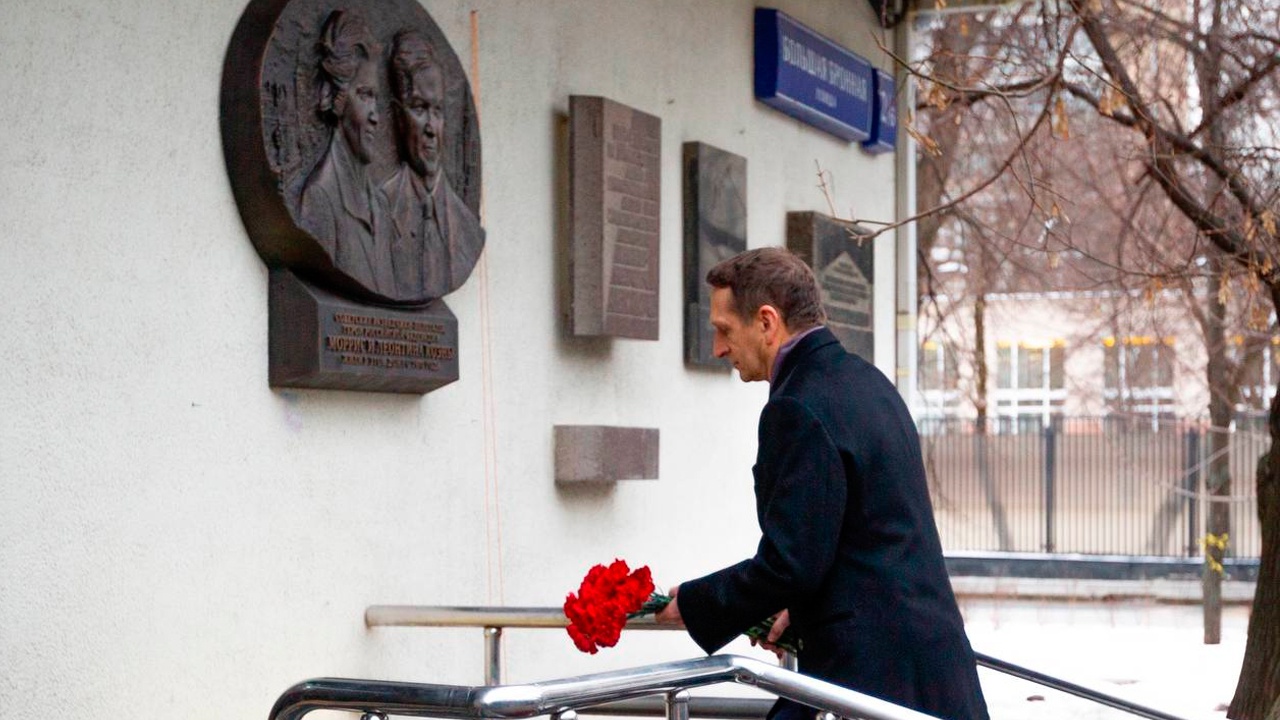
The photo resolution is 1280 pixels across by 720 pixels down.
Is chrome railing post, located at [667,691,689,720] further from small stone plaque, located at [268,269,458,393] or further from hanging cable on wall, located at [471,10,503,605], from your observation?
hanging cable on wall, located at [471,10,503,605]

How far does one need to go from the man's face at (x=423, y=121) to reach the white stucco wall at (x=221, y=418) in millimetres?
465

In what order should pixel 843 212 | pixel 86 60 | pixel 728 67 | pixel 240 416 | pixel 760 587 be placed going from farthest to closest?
pixel 843 212 → pixel 728 67 → pixel 240 416 → pixel 86 60 → pixel 760 587

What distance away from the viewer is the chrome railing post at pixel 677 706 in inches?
115

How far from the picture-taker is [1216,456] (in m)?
14.2

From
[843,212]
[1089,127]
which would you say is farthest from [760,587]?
[1089,127]

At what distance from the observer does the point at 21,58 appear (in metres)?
4.23

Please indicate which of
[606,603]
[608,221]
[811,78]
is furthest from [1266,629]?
[811,78]

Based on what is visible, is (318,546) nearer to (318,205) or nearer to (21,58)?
(318,205)

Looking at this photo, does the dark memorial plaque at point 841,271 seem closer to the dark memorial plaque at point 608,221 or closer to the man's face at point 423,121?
the dark memorial plaque at point 608,221

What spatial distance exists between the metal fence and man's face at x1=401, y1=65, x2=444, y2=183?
12.5 metres

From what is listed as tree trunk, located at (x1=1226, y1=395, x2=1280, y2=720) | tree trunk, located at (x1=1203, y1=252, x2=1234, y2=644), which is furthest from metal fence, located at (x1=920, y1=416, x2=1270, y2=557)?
tree trunk, located at (x1=1226, y1=395, x2=1280, y2=720)

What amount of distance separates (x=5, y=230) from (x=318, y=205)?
1.02 m

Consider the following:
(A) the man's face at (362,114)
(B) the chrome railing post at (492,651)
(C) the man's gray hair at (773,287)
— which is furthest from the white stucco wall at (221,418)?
(C) the man's gray hair at (773,287)

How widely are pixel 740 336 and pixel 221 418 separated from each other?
6.72 ft
